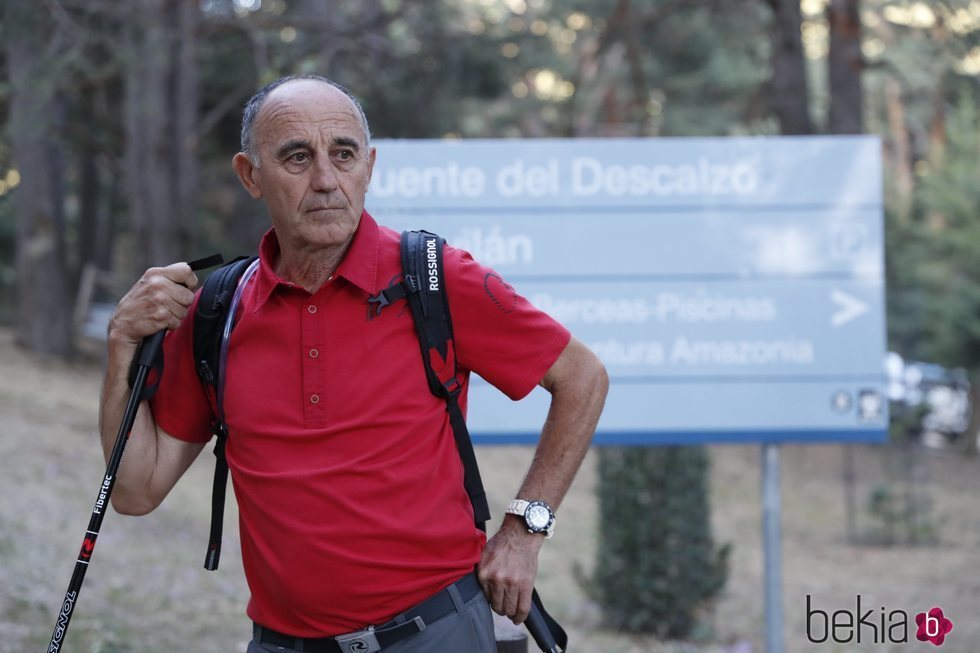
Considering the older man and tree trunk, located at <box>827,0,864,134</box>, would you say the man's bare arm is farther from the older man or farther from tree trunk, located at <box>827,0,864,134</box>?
tree trunk, located at <box>827,0,864,134</box>

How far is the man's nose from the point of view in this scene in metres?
2.72

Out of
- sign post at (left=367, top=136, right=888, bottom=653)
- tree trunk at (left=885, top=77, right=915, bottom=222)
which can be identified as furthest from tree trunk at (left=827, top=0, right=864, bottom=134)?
tree trunk at (left=885, top=77, right=915, bottom=222)

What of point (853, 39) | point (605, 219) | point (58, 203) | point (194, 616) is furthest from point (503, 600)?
point (58, 203)

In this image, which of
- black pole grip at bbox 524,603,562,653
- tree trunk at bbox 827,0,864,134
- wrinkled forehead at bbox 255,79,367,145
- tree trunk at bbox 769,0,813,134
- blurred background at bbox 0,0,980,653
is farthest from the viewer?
tree trunk at bbox 827,0,864,134

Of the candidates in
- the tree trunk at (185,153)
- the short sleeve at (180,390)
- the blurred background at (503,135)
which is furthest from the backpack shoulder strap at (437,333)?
the tree trunk at (185,153)

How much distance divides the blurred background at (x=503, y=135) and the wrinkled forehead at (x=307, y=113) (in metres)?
3.84

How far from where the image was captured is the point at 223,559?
1033 centimetres

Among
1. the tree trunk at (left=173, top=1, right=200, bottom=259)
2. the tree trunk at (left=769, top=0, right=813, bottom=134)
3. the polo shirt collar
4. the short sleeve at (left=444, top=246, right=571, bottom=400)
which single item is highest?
the tree trunk at (left=173, top=1, right=200, bottom=259)

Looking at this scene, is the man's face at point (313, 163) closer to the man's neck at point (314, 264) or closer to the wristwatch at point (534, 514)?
the man's neck at point (314, 264)

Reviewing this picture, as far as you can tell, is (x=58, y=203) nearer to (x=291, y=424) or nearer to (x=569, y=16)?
(x=569, y=16)

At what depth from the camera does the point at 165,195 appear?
16.0 m

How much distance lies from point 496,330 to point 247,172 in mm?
677

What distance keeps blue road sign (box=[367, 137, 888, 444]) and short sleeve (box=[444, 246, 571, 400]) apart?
2.71 metres

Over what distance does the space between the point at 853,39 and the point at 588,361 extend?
778cm
